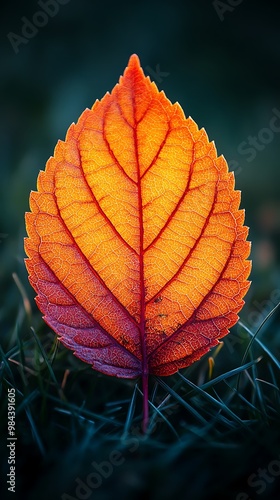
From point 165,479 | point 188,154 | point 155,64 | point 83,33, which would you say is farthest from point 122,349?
point 83,33

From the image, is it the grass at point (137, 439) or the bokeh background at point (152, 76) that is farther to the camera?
the bokeh background at point (152, 76)

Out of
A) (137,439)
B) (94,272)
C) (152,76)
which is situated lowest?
(137,439)

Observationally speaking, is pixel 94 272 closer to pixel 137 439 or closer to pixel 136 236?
pixel 136 236

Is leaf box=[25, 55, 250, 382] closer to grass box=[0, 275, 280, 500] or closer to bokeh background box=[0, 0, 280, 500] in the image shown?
grass box=[0, 275, 280, 500]

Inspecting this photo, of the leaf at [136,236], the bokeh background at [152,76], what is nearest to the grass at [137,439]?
the leaf at [136,236]

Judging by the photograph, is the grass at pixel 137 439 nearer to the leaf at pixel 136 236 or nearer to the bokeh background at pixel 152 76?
the leaf at pixel 136 236

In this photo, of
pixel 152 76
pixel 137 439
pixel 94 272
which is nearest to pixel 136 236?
pixel 94 272

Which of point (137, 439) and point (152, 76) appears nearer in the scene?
point (137, 439)
